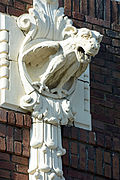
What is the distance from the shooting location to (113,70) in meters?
12.2

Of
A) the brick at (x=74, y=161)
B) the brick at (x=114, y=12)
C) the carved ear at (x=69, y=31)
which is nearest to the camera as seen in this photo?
the brick at (x=74, y=161)

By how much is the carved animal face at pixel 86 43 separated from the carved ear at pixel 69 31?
70mm

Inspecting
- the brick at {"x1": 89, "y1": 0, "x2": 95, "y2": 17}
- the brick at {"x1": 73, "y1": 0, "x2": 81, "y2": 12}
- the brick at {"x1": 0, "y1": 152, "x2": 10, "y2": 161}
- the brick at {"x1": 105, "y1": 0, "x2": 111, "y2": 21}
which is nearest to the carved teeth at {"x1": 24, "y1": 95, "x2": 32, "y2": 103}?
the brick at {"x1": 0, "y1": 152, "x2": 10, "y2": 161}

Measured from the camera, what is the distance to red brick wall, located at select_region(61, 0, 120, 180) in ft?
37.5

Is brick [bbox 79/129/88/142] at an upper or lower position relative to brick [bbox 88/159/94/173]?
upper

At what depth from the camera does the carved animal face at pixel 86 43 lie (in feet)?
36.7

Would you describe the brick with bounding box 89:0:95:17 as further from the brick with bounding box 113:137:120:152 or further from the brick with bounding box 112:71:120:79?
the brick with bounding box 113:137:120:152

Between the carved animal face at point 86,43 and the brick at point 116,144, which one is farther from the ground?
the carved animal face at point 86,43

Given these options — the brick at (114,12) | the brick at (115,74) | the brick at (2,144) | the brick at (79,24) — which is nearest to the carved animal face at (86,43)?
the brick at (79,24)

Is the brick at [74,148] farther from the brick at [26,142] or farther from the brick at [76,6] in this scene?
the brick at [76,6]

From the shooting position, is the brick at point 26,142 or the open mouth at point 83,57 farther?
the open mouth at point 83,57

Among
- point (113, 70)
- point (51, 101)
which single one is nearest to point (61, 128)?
point (51, 101)

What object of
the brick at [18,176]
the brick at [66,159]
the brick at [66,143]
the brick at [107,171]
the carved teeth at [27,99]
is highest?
the carved teeth at [27,99]

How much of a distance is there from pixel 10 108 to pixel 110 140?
3.77ft
